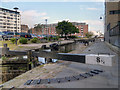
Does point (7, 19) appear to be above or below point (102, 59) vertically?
above

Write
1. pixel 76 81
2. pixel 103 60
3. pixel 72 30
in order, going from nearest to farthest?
pixel 76 81, pixel 103 60, pixel 72 30

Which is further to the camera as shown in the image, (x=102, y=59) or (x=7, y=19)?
(x=7, y=19)

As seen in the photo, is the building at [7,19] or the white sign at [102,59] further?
the building at [7,19]

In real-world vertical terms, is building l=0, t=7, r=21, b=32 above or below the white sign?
above

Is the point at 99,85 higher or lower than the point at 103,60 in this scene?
lower

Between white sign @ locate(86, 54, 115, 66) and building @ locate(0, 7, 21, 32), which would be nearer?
white sign @ locate(86, 54, 115, 66)

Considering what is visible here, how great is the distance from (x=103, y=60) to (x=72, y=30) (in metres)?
77.7

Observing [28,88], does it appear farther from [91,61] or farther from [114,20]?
[114,20]

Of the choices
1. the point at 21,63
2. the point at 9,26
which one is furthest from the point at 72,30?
the point at 21,63

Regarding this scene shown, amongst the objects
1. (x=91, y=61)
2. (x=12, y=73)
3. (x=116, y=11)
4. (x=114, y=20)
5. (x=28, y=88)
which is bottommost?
(x=12, y=73)

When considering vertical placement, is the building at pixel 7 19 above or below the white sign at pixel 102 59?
above

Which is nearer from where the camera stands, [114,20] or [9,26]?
[114,20]

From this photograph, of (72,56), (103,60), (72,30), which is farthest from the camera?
(72,30)

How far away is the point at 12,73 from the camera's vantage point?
7.56 metres
